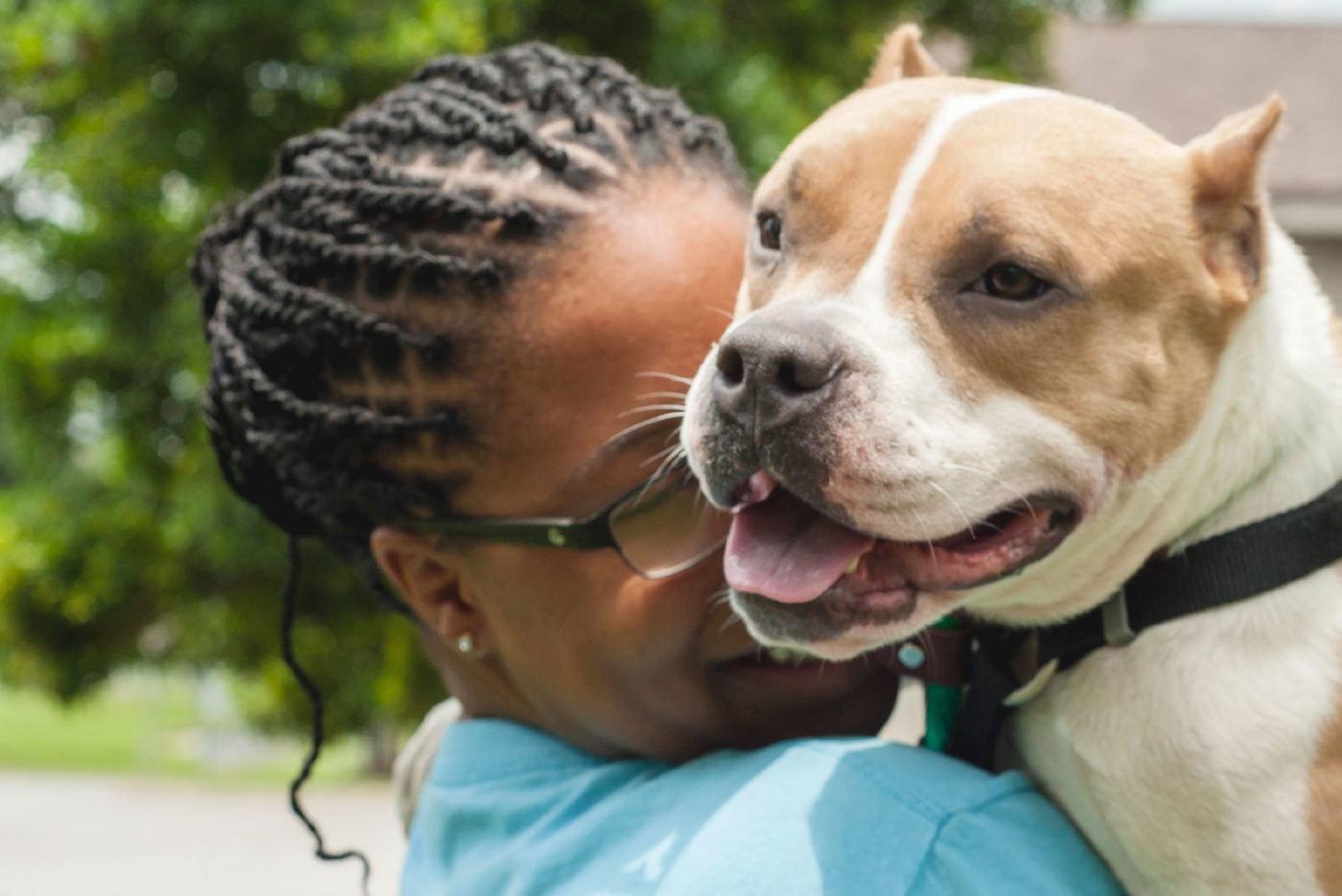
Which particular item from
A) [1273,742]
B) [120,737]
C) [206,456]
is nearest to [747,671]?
[1273,742]

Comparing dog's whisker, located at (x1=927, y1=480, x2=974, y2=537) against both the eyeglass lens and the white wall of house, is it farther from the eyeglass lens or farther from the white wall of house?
the white wall of house

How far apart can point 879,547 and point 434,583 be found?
2.54 ft

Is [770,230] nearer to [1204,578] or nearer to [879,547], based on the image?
[879,547]

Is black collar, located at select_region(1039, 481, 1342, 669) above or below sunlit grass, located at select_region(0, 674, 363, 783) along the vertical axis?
above

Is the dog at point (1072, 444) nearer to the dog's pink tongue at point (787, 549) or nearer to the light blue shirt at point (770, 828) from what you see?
the dog's pink tongue at point (787, 549)

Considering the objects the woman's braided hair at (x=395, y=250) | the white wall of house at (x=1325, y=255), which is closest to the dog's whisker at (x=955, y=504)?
the woman's braided hair at (x=395, y=250)

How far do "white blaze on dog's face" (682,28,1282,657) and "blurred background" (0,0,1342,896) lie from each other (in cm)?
495

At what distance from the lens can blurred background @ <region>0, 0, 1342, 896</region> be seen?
7336mm

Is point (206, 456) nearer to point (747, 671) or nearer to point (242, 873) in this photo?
point (242, 873)

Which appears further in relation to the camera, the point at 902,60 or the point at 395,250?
the point at 902,60

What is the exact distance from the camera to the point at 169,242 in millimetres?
8406

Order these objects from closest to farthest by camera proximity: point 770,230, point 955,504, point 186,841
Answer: point 955,504 < point 770,230 < point 186,841

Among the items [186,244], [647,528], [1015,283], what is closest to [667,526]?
[647,528]

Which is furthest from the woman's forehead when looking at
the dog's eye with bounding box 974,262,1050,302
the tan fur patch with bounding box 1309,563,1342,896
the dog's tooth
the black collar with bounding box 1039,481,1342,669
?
the tan fur patch with bounding box 1309,563,1342,896
